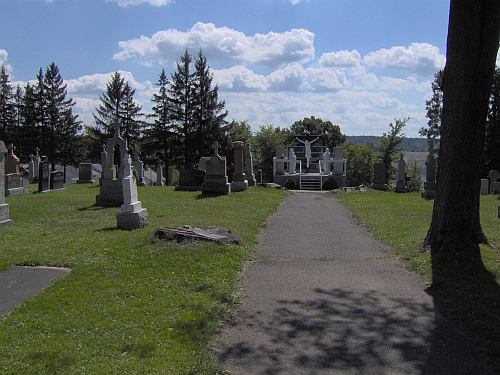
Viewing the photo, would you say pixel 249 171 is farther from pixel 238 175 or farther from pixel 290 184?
pixel 290 184

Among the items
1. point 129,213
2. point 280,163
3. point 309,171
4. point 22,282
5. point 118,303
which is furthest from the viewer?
point 309,171

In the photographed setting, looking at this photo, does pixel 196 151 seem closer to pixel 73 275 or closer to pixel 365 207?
pixel 365 207

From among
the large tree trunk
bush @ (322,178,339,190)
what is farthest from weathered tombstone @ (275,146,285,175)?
the large tree trunk

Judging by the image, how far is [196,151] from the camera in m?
48.8

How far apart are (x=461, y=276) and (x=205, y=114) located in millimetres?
44023

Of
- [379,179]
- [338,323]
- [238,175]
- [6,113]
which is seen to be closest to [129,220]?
[338,323]

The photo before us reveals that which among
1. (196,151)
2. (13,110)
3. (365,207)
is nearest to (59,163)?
(13,110)

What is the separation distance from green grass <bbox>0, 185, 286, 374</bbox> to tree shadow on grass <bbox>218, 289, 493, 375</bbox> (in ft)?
1.33

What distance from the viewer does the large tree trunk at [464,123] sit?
773cm

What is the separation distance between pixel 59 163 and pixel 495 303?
5448 cm

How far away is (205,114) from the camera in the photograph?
49.2 meters

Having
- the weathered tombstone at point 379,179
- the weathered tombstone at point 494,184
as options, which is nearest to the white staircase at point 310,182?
the weathered tombstone at point 379,179

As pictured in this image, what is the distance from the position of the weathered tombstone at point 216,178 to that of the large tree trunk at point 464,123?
486 inches

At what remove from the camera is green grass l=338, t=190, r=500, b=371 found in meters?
4.83
